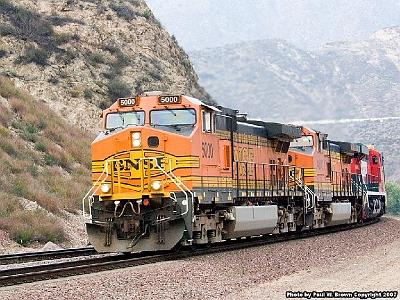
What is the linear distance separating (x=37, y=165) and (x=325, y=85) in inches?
3777

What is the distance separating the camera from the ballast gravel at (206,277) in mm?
11688

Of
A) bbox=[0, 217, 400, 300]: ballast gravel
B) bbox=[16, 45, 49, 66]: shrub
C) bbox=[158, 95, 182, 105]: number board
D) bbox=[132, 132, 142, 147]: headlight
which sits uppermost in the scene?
bbox=[16, 45, 49, 66]: shrub

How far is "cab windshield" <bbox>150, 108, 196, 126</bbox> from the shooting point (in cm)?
1762

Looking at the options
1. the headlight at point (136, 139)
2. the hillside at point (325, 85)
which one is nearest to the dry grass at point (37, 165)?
the headlight at point (136, 139)

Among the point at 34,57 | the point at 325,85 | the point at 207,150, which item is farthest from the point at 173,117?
the point at 325,85

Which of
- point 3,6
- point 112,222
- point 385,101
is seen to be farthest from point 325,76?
point 112,222

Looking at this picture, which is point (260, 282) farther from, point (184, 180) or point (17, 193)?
point (17, 193)

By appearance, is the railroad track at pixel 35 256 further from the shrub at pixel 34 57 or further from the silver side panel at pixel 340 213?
the shrub at pixel 34 57

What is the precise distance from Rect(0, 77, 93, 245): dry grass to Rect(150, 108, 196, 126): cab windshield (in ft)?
22.1

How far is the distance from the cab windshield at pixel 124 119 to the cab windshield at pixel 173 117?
313 mm

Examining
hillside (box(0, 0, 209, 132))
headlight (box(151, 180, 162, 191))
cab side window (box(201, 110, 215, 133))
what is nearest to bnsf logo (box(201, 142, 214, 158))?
cab side window (box(201, 110, 215, 133))

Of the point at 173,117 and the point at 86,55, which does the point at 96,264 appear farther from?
the point at 86,55

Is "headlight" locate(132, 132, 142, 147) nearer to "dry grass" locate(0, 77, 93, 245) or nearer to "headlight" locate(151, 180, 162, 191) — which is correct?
"headlight" locate(151, 180, 162, 191)

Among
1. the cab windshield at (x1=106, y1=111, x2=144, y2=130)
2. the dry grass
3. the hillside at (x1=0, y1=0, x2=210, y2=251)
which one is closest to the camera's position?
the cab windshield at (x1=106, y1=111, x2=144, y2=130)
